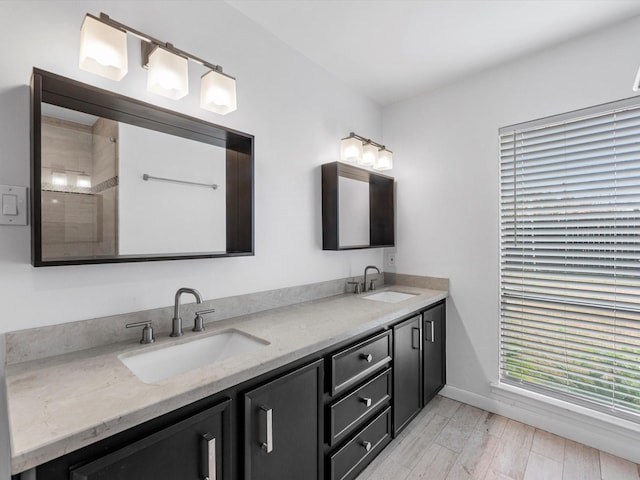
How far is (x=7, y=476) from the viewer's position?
107 cm

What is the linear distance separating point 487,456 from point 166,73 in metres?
2.58

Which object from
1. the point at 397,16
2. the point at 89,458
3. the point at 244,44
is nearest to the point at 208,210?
the point at 244,44

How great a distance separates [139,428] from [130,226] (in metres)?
0.83

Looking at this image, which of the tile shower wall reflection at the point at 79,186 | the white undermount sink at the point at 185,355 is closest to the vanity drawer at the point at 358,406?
the white undermount sink at the point at 185,355

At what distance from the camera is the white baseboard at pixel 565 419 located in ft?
5.89

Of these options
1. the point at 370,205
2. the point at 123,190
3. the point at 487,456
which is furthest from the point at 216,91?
the point at 487,456

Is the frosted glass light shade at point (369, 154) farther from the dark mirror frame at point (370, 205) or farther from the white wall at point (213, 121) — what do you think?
the white wall at point (213, 121)

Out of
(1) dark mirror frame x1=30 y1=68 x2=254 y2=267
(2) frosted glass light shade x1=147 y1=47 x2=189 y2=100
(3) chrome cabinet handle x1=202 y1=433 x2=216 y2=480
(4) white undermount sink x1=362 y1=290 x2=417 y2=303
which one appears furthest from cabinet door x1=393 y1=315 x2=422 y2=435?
(2) frosted glass light shade x1=147 y1=47 x2=189 y2=100

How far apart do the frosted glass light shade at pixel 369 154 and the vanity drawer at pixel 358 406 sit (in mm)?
1535

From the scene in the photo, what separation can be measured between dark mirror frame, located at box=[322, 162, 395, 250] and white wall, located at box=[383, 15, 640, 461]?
4.4 inches

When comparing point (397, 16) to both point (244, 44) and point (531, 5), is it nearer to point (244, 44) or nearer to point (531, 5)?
point (531, 5)

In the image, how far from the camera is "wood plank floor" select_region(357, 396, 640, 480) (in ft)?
5.53

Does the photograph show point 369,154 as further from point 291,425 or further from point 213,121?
point 291,425

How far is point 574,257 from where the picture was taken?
1.99 metres
